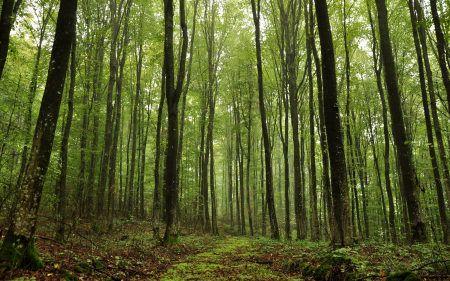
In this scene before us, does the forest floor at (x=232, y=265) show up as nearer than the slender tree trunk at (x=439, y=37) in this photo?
Yes

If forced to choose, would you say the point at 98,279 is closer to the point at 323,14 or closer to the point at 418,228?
the point at 323,14

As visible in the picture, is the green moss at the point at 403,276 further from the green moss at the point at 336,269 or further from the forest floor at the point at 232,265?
the green moss at the point at 336,269

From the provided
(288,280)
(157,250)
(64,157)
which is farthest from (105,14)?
(288,280)

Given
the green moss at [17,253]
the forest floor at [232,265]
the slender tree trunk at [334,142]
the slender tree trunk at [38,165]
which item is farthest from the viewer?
the slender tree trunk at [334,142]

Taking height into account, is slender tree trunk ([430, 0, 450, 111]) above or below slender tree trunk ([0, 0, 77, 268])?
above

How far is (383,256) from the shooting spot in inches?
299

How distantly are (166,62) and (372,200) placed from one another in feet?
64.5

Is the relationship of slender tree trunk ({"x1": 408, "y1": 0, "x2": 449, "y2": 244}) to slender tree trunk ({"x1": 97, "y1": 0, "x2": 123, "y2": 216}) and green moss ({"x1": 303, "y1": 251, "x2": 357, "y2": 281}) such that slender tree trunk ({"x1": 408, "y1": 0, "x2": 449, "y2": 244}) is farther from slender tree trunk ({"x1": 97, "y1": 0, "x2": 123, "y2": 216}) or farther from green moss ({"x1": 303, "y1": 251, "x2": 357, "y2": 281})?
slender tree trunk ({"x1": 97, "y1": 0, "x2": 123, "y2": 216})

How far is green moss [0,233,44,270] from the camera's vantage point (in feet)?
17.3

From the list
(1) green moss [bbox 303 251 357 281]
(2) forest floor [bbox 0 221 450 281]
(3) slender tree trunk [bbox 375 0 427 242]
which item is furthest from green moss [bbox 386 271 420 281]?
(3) slender tree trunk [bbox 375 0 427 242]

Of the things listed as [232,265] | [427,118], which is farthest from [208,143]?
[232,265]

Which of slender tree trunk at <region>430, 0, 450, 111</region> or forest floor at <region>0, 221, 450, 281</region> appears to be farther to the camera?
slender tree trunk at <region>430, 0, 450, 111</region>

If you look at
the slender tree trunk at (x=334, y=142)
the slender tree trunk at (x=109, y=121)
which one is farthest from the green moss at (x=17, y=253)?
the slender tree trunk at (x=109, y=121)

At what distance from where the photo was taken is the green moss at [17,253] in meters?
5.27
